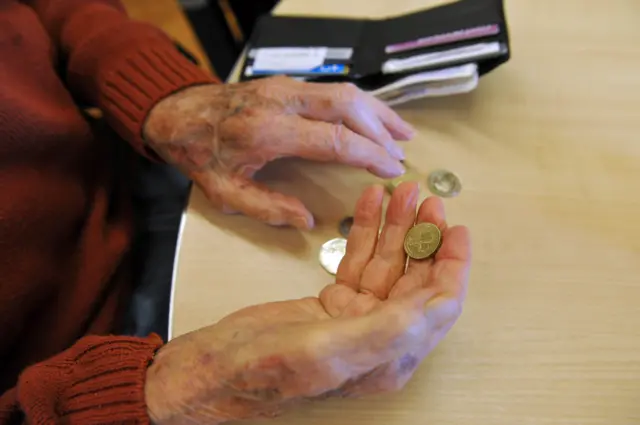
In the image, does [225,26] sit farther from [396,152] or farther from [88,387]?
[88,387]

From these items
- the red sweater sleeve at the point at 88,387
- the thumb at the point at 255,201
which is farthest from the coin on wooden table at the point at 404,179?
the red sweater sleeve at the point at 88,387

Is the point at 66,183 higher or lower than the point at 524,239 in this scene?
higher

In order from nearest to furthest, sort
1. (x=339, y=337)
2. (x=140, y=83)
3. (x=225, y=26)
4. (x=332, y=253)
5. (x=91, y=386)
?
(x=339, y=337) → (x=91, y=386) → (x=332, y=253) → (x=140, y=83) → (x=225, y=26)

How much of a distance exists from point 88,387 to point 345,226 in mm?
339

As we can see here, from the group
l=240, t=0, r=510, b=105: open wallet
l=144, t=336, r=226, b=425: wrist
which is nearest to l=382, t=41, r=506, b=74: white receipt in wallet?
l=240, t=0, r=510, b=105: open wallet

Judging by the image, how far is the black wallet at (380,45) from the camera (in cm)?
75

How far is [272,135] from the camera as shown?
702 millimetres

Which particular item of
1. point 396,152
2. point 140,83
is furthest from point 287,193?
point 140,83

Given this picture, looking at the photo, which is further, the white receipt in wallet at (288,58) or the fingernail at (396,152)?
the white receipt in wallet at (288,58)

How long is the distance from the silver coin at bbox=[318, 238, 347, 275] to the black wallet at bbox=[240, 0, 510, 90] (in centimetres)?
25

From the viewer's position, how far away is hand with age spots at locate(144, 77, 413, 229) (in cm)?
69

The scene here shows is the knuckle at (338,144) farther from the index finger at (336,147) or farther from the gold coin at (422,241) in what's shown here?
the gold coin at (422,241)

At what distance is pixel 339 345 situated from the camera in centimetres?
47

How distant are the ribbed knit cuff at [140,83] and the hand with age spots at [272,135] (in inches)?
1.6
